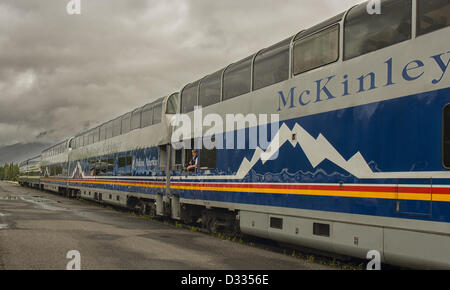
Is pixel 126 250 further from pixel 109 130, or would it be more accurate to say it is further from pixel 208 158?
→ pixel 109 130

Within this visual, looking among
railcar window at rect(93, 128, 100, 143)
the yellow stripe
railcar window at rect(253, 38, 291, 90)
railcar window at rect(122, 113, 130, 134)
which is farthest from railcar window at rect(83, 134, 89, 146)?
railcar window at rect(253, 38, 291, 90)

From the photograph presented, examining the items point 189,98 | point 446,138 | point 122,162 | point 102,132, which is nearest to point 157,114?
point 189,98

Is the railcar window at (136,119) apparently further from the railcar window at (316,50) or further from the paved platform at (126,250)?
the railcar window at (316,50)

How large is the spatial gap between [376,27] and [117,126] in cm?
1595

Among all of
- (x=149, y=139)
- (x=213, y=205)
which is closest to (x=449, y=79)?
(x=213, y=205)

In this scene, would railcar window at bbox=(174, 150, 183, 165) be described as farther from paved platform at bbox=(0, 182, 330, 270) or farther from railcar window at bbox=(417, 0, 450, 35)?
railcar window at bbox=(417, 0, 450, 35)

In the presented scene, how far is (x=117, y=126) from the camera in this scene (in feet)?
68.7

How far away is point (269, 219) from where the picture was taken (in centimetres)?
930

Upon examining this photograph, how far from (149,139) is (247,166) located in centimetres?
711

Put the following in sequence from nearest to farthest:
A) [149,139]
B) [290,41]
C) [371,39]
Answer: [371,39] < [290,41] < [149,139]

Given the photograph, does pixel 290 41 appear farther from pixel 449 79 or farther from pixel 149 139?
pixel 149 139

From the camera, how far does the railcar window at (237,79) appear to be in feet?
34.5

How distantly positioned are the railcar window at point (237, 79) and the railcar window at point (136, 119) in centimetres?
728

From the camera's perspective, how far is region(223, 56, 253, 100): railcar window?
34.5 ft
